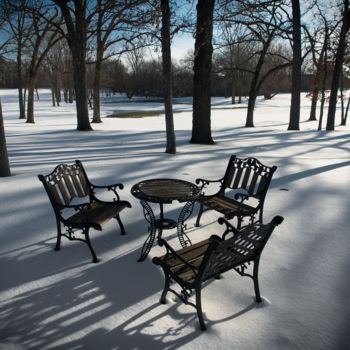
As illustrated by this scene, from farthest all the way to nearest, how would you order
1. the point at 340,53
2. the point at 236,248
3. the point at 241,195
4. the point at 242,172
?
the point at 340,53 < the point at 242,172 < the point at 241,195 < the point at 236,248

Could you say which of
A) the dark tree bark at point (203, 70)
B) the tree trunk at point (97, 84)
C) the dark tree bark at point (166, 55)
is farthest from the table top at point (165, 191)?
the tree trunk at point (97, 84)

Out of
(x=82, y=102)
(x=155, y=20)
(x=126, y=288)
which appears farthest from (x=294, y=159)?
(x=82, y=102)

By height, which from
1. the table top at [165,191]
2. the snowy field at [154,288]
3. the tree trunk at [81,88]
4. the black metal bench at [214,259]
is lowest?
the snowy field at [154,288]

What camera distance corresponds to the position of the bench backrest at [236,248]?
2.69m

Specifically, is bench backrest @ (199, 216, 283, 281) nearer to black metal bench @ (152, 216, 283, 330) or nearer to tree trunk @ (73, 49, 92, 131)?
black metal bench @ (152, 216, 283, 330)

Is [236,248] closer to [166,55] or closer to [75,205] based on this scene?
[75,205]

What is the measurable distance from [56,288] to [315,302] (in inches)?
103

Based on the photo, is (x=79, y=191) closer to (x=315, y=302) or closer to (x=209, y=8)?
(x=315, y=302)

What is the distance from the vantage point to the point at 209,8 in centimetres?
1111

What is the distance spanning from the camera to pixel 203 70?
11555mm

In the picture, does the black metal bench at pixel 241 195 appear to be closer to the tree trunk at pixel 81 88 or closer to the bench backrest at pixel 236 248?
the bench backrest at pixel 236 248

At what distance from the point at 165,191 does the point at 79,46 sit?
14417 millimetres

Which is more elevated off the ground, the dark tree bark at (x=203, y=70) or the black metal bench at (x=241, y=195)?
the dark tree bark at (x=203, y=70)

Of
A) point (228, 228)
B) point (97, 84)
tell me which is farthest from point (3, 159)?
point (97, 84)
